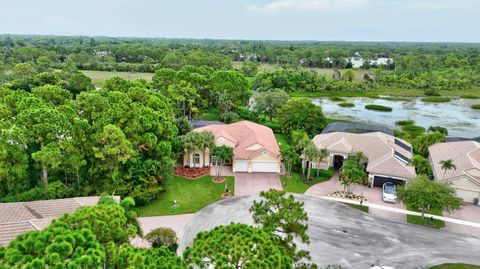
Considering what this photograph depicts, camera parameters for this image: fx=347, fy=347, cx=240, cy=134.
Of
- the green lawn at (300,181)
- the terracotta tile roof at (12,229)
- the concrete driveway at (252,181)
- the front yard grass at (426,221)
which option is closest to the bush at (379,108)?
the green lawn at (300,181)

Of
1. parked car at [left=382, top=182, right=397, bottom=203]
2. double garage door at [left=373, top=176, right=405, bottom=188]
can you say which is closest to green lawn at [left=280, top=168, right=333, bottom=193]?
double garage door at [left=373, top=176, right=405, bottom=188]

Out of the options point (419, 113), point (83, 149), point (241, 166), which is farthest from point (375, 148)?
point (419, 113)

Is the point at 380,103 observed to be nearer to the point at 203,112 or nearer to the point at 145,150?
the point at 203,112

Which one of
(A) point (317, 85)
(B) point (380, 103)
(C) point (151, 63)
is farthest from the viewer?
(C) point (151, 63)

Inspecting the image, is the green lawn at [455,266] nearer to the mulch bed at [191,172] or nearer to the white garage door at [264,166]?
the white garage door at [264,166]

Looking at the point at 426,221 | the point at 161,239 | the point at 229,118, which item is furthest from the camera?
the point at 229,118

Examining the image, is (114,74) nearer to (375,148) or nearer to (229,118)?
(229,118)

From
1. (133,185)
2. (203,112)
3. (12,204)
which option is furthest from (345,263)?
(203,112)
